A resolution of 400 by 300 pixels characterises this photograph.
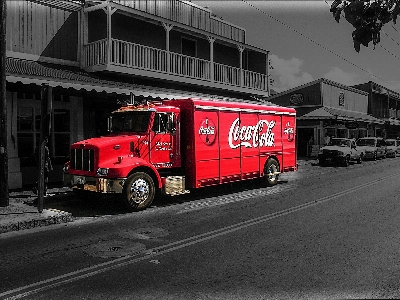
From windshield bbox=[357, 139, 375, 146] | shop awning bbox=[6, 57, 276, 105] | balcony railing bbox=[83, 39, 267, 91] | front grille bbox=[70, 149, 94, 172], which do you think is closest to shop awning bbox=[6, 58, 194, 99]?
shop awning bbox=[6, 57, 276, 105]

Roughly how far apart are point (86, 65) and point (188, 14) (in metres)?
9.22

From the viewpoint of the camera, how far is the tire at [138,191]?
9.86 meters

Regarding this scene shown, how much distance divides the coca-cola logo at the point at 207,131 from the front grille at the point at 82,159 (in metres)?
3.40

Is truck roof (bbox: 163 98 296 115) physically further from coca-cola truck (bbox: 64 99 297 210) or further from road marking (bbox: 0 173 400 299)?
road marking (bbox: 0 173 400 299)

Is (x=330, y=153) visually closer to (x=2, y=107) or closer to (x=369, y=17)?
(x=2, y=107)

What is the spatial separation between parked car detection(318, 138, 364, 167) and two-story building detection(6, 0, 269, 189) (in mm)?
8058

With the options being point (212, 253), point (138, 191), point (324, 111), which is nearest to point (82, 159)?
point (138, 191)

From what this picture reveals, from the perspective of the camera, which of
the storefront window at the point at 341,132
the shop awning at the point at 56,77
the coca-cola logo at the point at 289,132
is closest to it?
the shop awning at the point at 56,77

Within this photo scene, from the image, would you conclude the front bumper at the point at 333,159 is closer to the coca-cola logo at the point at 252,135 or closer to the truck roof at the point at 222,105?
the truck roof at the point at 222,105

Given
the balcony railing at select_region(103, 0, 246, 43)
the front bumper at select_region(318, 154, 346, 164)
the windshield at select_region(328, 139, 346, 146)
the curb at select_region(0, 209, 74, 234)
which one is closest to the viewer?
the curb at select_region(0, 209, 74, 234)

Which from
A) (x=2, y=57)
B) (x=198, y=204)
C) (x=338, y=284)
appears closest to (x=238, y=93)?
(x=198, y=204)

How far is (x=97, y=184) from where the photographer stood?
9742 millimetres

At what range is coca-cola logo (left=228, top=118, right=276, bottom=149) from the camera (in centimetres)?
1317

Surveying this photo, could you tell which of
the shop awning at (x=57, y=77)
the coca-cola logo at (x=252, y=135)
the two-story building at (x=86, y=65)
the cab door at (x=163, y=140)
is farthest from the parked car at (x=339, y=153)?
the cab door at (x=163, y=140)
